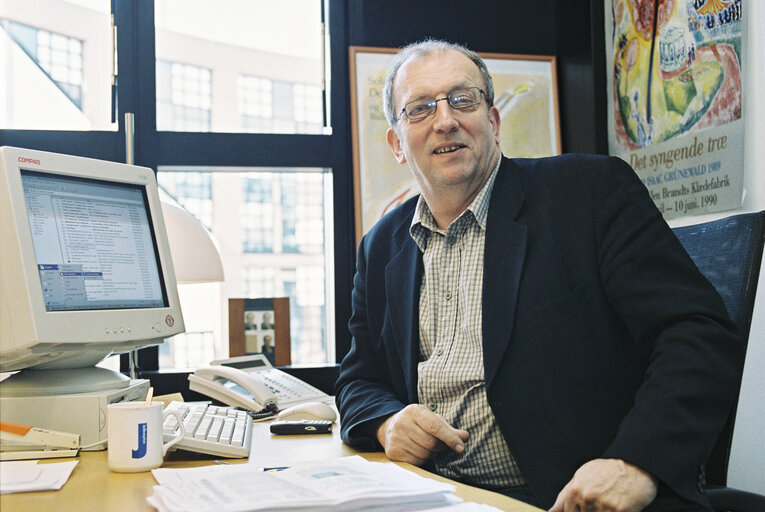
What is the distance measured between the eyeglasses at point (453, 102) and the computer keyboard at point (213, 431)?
2.61 ft

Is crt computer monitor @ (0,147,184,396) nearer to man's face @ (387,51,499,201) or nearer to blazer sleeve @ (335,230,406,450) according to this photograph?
blazer sleeve @ (335,230,406,450)

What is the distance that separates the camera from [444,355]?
1.56 metres

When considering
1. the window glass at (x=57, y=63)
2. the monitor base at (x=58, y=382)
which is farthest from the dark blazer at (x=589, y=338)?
the window glass at (x=57, y=63)

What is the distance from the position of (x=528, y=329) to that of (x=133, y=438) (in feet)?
2.46

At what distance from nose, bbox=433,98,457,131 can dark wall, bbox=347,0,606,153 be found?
1.10 m

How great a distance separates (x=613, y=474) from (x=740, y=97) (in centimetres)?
125

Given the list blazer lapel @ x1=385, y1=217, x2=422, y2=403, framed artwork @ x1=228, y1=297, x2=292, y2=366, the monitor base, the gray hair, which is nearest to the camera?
the monitor base

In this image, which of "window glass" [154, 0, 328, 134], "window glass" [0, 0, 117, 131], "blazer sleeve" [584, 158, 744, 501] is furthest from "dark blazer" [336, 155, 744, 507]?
"window glass" [0, 0, 117, 131]

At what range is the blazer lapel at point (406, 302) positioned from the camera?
161 cm

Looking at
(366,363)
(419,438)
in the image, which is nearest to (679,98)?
(366,363)

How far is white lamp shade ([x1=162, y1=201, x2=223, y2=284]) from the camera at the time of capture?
2.18 metres

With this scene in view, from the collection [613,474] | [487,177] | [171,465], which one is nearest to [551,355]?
[613,474]

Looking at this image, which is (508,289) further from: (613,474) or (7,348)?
(7,348)

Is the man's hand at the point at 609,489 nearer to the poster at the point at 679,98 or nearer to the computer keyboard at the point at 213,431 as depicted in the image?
the computer keyboard at the point at 213,431
